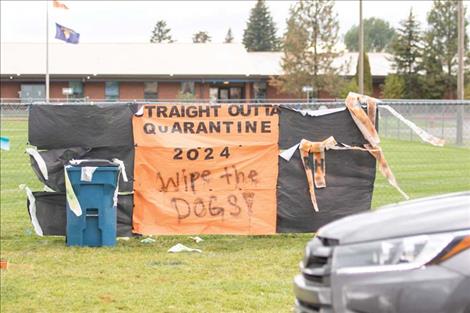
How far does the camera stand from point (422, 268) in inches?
128

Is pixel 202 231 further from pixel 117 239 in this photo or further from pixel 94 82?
pixel 94 82

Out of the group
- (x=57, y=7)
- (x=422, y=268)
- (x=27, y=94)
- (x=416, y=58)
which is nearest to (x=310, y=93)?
(x=416, y=58)

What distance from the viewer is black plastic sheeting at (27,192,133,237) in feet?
32.3

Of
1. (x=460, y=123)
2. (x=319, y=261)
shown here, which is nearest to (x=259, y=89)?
(x=460, y=123)

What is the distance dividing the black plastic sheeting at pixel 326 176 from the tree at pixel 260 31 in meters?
98.9

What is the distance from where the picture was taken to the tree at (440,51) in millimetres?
55625

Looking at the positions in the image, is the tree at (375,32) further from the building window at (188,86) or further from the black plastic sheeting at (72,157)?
the black plastic sheeting at (72,157)

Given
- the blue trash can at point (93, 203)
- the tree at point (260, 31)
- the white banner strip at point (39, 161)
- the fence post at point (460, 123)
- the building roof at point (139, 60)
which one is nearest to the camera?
the blue trash can at point (93, 203)

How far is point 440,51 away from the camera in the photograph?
5647cm

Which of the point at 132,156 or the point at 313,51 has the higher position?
the point at 313,51

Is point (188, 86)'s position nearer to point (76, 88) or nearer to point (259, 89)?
point (259, 89)

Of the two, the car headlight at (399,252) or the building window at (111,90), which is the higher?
the building window at (111,90)

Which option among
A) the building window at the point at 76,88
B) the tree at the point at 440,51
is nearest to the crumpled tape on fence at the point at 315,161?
the building window at the point at 76,88

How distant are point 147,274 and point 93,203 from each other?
1.59m
